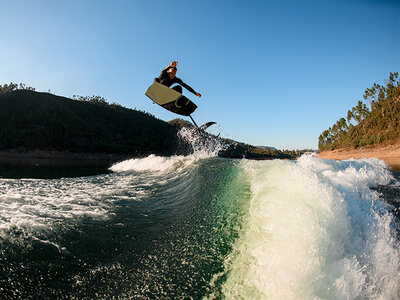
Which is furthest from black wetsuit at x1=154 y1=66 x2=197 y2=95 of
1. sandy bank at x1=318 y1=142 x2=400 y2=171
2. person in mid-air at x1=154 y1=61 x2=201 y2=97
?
sandy bank at x1=318 y1=142 x2=400 y2=171

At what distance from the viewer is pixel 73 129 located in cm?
9300

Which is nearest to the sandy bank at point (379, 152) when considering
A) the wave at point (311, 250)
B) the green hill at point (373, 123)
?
the green hill at point (373, 123)

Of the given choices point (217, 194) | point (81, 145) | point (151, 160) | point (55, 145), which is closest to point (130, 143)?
point (81, 145)

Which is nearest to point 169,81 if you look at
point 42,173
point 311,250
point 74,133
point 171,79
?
point 171,79

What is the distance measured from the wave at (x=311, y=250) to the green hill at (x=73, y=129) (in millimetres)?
88296

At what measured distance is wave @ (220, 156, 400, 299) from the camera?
2.60 meters

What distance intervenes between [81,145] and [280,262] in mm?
95468

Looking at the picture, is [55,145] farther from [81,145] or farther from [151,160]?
[151,160]

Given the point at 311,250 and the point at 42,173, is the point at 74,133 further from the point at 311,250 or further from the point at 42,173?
→ the point at 311,250

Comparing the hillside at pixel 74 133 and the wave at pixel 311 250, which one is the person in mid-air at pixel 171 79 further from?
the hillside at pixel 74 133

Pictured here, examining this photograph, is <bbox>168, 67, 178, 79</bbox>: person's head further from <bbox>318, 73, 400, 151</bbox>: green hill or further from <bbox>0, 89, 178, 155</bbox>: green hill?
<bbox>0, 89, 178, 155</bbox>: green hill

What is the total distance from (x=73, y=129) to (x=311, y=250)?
107 meters

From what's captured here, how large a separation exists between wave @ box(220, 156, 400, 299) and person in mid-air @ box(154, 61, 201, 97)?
8.21 meters

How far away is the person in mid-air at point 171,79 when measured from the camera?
10.9 meters
